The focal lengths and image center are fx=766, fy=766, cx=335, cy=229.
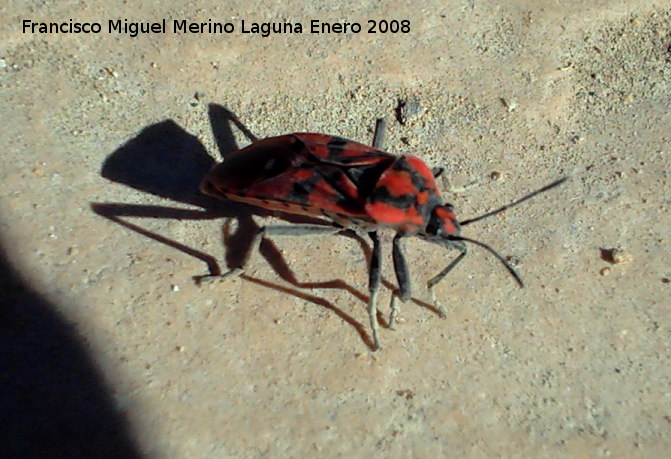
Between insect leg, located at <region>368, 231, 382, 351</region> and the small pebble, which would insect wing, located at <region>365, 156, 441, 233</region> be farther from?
the small pebble

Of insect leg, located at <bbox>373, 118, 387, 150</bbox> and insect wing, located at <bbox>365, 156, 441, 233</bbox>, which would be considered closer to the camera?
insect wing, located at <bbox>365, 156, 441, 233</bbox>

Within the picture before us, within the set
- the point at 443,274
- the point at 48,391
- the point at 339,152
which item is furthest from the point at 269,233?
the point at 48,391

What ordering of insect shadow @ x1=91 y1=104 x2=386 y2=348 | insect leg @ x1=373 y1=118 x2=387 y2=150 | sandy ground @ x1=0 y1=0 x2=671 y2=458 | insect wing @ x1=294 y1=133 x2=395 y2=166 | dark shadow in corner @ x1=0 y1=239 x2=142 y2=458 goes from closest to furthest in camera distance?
dark shadow in corner @ x1=0 y1=239 x2=142 y2=458 → sandy ground @ x1=0 y1=0 x2=671 y2=458 → insect wing @ x1=294 y1=133 x2=395 y2=166 → insect shadow @ x1=91 y1=104 x2=386 y2=348 → insect leg @ x1=373 y1=118 x2=387 y2=150

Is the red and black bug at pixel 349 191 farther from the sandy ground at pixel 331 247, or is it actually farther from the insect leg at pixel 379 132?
the insect leg at pixel 379 132

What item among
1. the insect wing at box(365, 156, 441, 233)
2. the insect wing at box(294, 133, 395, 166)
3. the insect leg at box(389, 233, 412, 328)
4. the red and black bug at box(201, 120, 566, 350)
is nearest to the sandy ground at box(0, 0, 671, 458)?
the insect leg at box(389, 233, 412, 328)

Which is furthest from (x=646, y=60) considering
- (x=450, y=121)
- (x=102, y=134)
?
(x=102, y=134)
